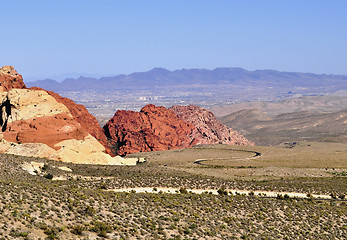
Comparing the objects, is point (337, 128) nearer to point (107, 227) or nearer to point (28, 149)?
point (28, 149)

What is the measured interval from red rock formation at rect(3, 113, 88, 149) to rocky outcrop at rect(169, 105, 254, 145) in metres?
38.4

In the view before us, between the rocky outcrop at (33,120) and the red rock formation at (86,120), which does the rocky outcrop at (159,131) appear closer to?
the red rock formation at (86,120)

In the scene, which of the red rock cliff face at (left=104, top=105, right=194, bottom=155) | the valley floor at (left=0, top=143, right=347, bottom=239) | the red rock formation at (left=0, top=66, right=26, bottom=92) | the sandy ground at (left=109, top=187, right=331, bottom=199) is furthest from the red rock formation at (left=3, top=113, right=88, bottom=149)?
the red rock cliff face at (left=104, top=105, right=194, bottom=155)

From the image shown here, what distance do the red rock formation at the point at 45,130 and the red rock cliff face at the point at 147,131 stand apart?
21184mm

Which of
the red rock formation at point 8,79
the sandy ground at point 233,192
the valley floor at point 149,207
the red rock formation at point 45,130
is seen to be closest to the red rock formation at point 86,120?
the red rock formation at point 8,79

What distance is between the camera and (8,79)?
63.3 m

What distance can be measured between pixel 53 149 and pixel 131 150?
92.8ft

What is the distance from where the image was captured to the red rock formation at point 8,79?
205ft

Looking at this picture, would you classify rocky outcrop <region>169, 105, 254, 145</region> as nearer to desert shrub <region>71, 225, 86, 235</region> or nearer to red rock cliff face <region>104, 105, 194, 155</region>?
red rock cliff face <region>104, 105, 194, 155</region>

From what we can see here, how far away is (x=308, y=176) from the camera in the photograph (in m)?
60.5

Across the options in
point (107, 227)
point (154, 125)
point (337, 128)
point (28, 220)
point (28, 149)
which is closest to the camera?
point (28, 220)

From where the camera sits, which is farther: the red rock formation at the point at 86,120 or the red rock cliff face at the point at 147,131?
the red rock cliff face at the point at 147,131

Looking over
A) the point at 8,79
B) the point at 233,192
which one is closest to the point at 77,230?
the point at 233,192

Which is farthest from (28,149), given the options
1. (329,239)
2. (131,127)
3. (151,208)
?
(131,127)
